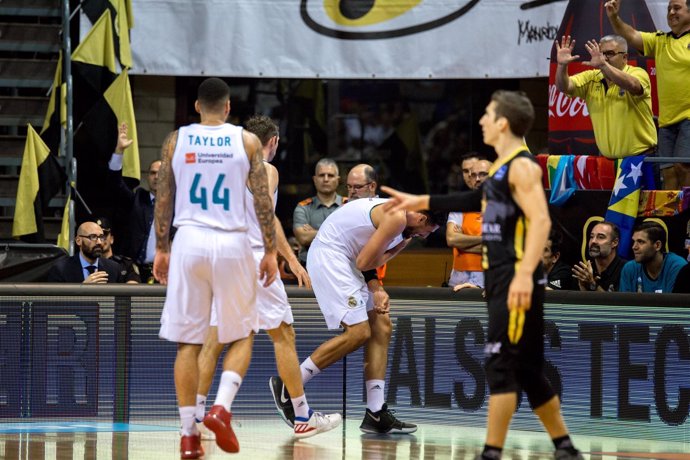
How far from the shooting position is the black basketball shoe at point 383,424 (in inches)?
389

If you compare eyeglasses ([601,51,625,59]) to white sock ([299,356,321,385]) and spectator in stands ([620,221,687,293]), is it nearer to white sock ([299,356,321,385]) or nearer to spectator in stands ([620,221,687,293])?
spectator in stands ([620,221,687,293])

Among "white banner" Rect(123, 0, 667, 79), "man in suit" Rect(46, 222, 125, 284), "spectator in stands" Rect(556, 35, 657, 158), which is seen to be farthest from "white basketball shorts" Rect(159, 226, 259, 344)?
"white banner" Rect(123, 0, 667, 79)

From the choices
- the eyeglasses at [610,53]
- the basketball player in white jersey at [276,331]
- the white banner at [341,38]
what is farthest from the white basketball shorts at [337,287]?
the white banner at [341,38]

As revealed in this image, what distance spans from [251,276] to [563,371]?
3066mm

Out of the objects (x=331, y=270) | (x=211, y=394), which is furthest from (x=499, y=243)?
(x=211, y=394)

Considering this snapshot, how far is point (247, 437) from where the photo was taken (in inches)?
384

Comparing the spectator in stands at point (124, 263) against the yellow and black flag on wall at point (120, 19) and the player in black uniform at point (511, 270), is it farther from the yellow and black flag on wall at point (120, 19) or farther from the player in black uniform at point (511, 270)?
the player in black uniform at point (511, 270)

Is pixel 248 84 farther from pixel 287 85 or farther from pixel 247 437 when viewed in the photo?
pixel 247 437

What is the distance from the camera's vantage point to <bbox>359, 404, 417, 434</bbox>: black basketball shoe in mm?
9875

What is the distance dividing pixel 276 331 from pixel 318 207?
3450 mm

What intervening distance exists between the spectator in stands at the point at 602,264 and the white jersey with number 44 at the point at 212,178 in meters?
3.71

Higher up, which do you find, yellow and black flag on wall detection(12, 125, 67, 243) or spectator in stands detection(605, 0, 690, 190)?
spectator in stands detection(605, 0, 690, 190)

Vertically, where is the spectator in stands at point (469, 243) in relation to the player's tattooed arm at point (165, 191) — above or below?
below

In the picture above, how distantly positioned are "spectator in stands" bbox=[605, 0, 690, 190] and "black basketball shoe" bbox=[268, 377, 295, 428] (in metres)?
3.95
